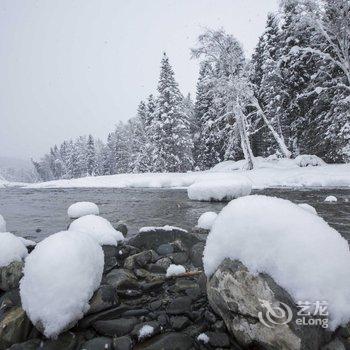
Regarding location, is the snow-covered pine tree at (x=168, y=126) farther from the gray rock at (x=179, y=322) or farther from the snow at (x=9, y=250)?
the gray rock at (x=179, y=322)

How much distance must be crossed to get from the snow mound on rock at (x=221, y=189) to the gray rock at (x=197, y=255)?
7.28 meters

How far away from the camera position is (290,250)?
2818 mm

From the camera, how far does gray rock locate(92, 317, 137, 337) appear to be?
3217mm

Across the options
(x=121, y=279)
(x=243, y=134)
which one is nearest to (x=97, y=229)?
(x=121, y=279)

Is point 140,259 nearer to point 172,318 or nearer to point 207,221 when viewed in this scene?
point 172,318

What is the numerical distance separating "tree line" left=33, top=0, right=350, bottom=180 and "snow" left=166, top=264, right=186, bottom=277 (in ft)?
59.1

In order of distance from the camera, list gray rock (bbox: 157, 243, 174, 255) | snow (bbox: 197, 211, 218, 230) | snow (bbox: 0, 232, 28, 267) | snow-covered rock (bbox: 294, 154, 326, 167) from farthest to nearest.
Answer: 1. snow-covered rock (bbox: 294, 154, 326, 167)
2. snow (bbox: 197, 211, 218, 230)
3. gray rock (bbox: 157, 243, 174, 255)
4. snow (bbox: 0, 232, 28, 267)

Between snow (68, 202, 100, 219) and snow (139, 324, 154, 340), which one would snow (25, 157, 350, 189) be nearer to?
snow (68, 202, 100, 219)

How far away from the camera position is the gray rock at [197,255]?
4.85 meters

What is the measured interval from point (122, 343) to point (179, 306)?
Answer: 81 centimetres

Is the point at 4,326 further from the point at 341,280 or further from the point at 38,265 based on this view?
the point at 341,280

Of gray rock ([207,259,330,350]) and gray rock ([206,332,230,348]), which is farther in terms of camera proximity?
gray rock ([206,332,230,348])

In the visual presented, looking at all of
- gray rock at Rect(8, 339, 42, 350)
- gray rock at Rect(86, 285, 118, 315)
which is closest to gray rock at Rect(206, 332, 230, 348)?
gray rock at Rect(86, 285, 118, 315)

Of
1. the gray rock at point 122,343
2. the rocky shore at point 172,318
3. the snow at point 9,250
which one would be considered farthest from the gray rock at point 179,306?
the snow at point 9,250
